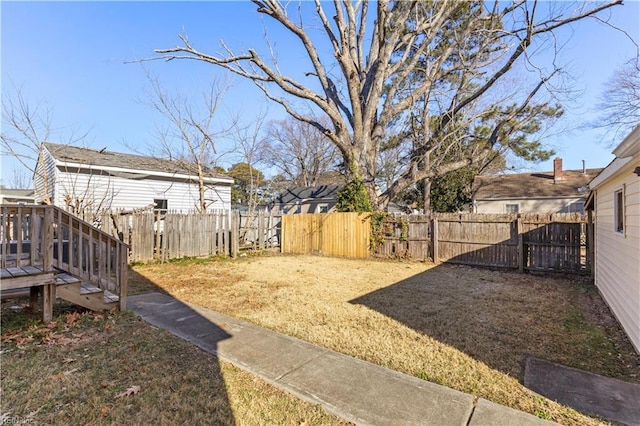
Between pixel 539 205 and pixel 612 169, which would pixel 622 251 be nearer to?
pixel 612 169

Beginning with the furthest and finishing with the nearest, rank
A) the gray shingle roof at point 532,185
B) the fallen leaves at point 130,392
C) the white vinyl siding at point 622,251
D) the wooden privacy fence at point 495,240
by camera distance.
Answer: the gray shingle roof at point 532,185 < the wooden privacy fence at point 495,240 < the white vinyl siding at point 622,251 < the fallen leaves at point 130,392

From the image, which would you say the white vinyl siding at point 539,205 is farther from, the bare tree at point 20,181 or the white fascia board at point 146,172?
the bare tree at point 20,181

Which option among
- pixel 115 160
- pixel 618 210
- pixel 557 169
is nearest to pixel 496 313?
pixel 618 210

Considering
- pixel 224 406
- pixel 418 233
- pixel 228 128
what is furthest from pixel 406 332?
pixel 228 128

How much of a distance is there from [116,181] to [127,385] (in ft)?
45.1

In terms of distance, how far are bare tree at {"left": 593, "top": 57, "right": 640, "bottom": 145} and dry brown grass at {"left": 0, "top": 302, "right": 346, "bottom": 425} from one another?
62.4ft

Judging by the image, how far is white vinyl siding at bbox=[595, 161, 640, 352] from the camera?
385 cm

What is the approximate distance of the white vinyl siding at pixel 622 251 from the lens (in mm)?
3850

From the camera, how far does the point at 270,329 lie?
4.34 metres

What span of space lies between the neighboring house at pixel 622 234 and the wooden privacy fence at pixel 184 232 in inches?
417

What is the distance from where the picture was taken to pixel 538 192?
20156 millimetres

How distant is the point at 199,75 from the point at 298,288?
1215 centimetres

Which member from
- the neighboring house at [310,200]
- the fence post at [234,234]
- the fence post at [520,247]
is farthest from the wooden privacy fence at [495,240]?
the neighboring house at [310,200]

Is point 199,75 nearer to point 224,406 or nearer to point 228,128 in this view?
point 228,128
